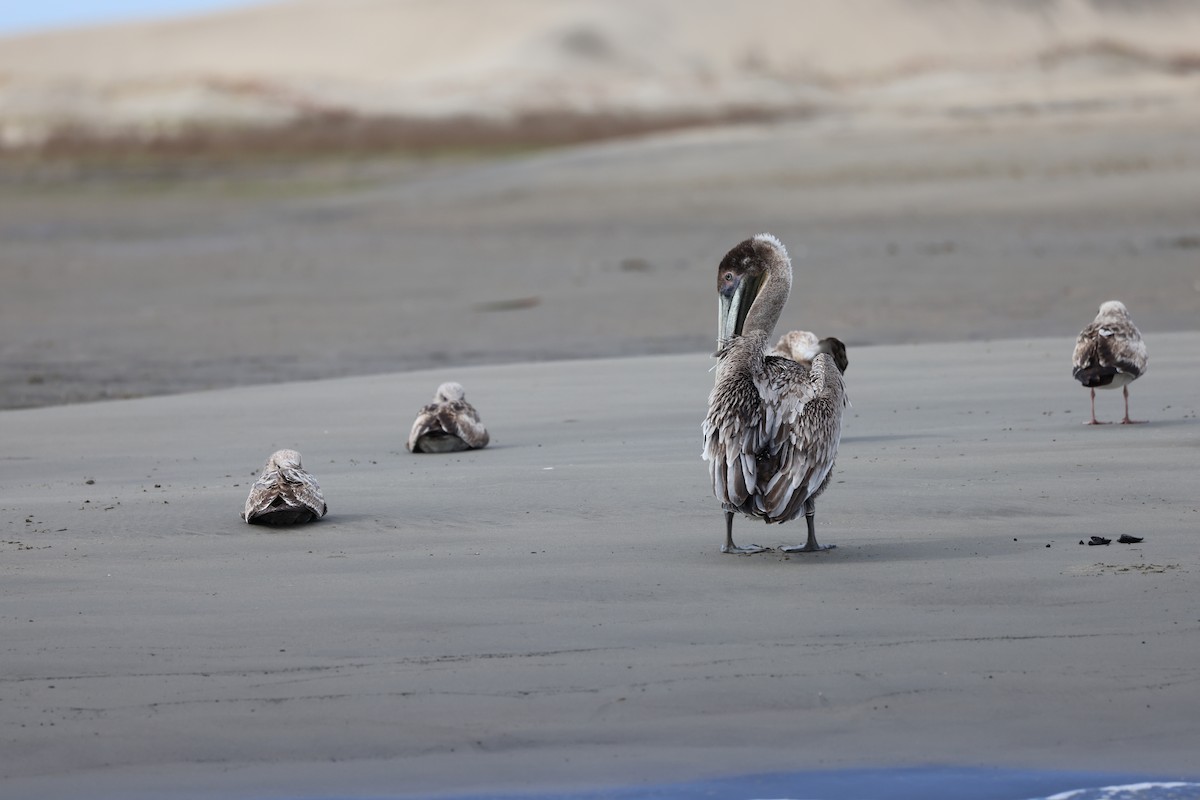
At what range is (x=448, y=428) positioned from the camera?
8.35 metres

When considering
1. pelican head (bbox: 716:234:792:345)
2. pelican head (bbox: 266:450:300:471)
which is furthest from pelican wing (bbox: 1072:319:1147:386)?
pelican head (bbox: 266:450:300:471)

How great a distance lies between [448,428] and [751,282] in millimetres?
2233

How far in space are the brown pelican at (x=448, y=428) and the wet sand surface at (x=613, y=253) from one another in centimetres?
476

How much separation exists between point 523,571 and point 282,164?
161 feet

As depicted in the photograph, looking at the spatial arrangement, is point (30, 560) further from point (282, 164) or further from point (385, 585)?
point (282, 164)

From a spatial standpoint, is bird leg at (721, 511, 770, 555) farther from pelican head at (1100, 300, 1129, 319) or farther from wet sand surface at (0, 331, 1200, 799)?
pelican head at (1100, 300, 1129, 319)

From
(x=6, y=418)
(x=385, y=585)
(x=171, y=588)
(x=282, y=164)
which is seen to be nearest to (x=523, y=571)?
(x=385, y=585)

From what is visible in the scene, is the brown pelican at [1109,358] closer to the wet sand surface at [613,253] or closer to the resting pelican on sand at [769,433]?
the resting pelican on sand at [769,433]

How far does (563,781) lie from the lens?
13.2ft

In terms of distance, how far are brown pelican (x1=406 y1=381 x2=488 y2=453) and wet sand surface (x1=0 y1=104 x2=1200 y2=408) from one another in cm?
476

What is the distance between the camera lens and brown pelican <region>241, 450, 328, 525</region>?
6426 mm

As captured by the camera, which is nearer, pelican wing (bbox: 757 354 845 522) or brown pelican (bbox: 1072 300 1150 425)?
pelican wing (bbox: 757 354 845 522)

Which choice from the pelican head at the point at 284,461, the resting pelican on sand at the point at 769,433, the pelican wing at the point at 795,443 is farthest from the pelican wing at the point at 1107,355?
the pelican head at the point at 284,461

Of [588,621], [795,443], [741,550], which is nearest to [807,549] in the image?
[741,550]
